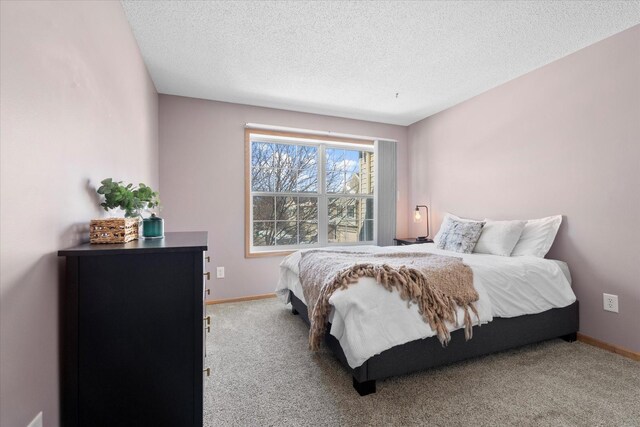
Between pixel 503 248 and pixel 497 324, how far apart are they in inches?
32.9

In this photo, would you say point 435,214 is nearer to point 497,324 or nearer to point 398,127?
point 398,127

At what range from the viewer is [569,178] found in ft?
8.38

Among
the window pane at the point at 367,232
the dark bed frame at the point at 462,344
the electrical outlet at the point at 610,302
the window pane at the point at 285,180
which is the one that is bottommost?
the dark bed frame at the point at 462,344

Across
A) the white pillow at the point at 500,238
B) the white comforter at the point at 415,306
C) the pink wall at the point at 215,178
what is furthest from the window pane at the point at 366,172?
→ the white comforter at the point at 415,306

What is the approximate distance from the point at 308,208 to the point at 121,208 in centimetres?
270

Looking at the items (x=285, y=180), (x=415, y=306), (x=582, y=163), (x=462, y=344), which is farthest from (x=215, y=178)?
(x=582, y=163)

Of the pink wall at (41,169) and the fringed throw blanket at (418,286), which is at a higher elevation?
the pink wall at (41,169)

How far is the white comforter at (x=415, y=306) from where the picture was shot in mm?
1660

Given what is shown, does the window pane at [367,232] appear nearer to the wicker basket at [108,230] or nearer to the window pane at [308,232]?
the window pane at [308,232]

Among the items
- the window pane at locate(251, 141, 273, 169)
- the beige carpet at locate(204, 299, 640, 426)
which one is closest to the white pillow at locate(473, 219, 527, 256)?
the beige carpet at locate(204, 299, 640, 426)

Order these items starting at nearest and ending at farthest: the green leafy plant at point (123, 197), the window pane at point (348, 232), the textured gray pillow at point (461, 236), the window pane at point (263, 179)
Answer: the green leafy plant at point (123, 197), the textured gray pillow at point (461, 236), the window pane at point (263, 179), the window pane at point (348, 232)

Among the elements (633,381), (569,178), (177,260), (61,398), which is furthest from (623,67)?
(61,398)

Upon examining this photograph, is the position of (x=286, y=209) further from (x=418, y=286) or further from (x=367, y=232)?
(x=418, y=286)

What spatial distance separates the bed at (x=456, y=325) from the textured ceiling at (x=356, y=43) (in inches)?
66.9
